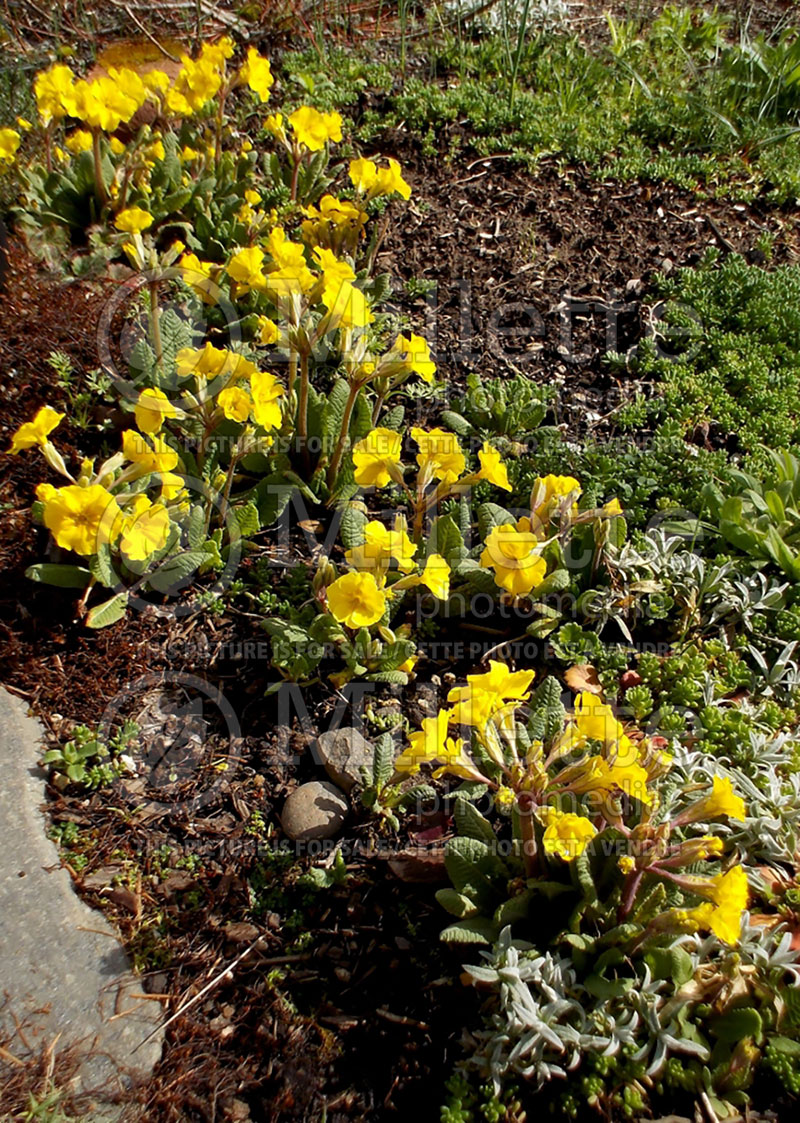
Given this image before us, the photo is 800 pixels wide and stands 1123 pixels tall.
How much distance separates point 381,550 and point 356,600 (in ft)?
0.52

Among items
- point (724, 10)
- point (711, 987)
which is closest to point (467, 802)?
point (711, 987)

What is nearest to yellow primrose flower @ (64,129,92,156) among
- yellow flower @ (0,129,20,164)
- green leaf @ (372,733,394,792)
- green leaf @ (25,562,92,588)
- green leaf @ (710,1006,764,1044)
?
yellow flower @ (0,129,20,164)

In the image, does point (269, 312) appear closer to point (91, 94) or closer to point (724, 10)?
point (91, 94)

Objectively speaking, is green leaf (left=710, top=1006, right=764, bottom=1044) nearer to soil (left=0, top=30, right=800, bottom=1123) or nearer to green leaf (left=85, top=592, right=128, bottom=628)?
soil (left=0, top=30, right=800, bottom=1123)

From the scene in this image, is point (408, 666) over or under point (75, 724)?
over

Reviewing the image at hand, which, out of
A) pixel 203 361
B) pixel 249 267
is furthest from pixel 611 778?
pixel 249 267

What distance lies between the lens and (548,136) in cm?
442

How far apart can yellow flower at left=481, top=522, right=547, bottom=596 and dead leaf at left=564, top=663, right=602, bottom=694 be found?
1.21 ft

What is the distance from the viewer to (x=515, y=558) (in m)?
2.41

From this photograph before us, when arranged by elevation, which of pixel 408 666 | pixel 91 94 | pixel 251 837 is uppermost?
pixel 91 94

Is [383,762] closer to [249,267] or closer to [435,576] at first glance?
[435,576]

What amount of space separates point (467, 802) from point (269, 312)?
2.16 m

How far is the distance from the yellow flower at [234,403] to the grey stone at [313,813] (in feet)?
3.59

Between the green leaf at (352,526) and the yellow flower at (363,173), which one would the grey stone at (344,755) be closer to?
the green leaf at (352,526)
